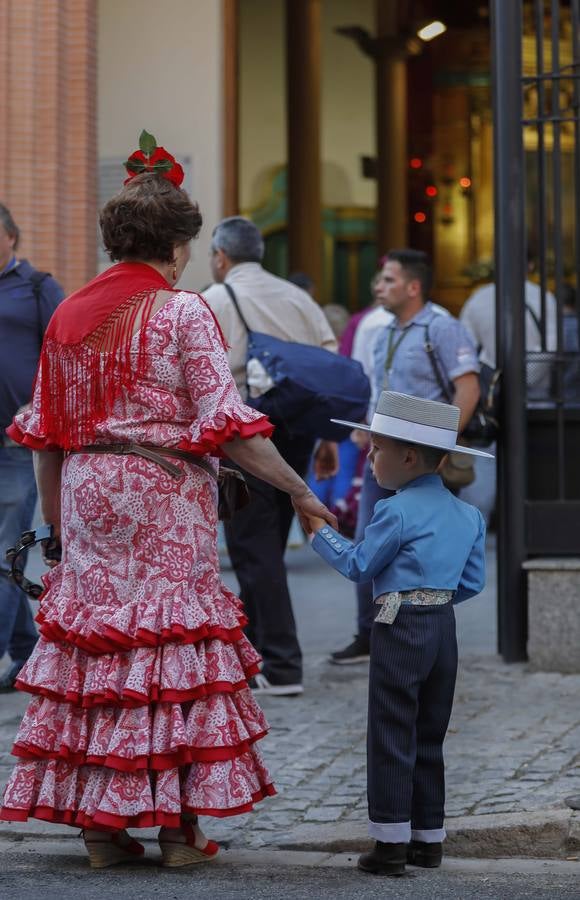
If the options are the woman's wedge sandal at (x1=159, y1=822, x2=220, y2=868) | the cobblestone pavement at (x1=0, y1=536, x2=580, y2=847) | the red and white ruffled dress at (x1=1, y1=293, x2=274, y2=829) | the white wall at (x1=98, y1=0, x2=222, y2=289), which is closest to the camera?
the red and white ruffled dress at (x1=1, y1=293, x2=274, y2=829)

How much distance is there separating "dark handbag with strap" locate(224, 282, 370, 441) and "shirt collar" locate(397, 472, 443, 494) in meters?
2.35

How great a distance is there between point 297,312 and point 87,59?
524 cm

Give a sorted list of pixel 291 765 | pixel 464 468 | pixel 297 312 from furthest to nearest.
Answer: pixel 464 468
pixel 297 312
pixel 291 765


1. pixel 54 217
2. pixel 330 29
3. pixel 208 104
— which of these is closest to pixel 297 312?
pixel 54 217

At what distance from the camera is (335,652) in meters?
7.80


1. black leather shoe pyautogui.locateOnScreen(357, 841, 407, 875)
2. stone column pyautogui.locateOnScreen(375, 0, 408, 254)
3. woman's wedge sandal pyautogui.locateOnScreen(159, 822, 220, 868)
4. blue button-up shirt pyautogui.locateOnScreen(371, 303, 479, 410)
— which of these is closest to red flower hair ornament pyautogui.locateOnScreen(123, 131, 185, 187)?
woman's wedge sandal pyautogui.locateOnScreen(159, 822, 220, 868)

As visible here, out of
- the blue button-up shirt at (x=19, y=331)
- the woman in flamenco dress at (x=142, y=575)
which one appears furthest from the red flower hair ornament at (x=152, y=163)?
the blue button-up shirt at (x=19, y=331)

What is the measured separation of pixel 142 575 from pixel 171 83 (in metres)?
9.07

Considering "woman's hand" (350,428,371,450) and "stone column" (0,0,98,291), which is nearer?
"woman's hand" (350,428,371,450)

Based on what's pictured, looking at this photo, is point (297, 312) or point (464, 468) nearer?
point (297, 312)

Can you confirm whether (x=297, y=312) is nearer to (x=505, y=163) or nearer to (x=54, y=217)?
(x=505, y=163)

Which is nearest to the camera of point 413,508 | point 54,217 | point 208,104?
point 413,508

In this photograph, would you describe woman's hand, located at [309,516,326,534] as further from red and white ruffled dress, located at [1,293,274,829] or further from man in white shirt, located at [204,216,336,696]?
man in white shirt, located at [204,216,336,696]

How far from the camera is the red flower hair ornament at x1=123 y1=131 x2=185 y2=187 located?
469cm
